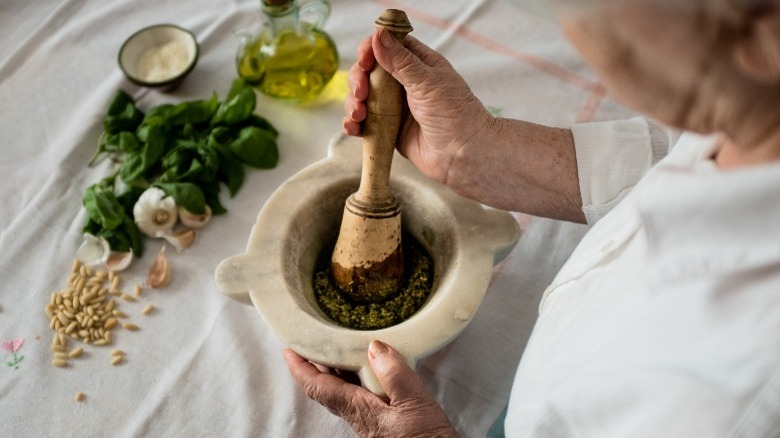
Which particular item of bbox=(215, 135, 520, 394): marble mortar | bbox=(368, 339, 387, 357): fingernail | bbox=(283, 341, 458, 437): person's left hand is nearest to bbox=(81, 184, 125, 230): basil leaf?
bbox=(215, 135, 520, 394): marble mortar

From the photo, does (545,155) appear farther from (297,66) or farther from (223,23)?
(223,23)

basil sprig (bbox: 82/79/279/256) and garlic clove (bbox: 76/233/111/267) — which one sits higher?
basil sprig (bbox: 82/79/279/256)

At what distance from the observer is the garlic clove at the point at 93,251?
1.10 m

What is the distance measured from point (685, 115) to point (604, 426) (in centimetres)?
34

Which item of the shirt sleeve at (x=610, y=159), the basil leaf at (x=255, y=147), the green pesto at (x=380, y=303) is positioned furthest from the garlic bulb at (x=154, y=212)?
the shirt sleeve at (x=610, y=159)

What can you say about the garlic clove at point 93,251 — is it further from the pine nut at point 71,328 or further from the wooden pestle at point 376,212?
the wooden pestle at point 376,212

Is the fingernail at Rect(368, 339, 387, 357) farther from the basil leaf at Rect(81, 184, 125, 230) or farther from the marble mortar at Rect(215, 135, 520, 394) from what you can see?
the basil leaf at Rect(81, 184, 125, 230)

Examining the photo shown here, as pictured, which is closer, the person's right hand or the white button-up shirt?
the white button-up shirt

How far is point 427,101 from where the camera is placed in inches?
36.7

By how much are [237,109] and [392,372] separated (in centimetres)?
64

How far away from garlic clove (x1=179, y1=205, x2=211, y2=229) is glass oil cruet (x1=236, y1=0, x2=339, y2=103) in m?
0.30

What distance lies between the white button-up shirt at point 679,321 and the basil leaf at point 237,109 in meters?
0.74

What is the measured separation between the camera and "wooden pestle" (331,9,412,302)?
0.88m

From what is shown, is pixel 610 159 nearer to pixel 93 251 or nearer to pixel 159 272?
pixel 159 272
